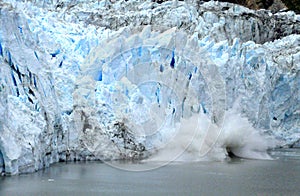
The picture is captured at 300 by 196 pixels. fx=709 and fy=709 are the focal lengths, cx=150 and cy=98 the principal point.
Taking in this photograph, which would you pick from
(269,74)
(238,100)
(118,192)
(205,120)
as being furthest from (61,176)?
(269,74)

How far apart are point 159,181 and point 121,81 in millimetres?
4112

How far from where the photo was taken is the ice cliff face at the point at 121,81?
42.7ft

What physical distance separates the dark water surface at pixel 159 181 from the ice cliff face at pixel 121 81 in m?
0.59

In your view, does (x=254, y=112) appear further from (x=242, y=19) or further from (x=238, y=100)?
(x=242, y=19)

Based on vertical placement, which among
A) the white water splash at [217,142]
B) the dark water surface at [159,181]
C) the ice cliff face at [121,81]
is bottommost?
the dark water surface at [159,181]

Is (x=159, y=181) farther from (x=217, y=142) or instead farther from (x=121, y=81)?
(x=217, y=142)

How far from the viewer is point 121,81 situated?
54.0 ft

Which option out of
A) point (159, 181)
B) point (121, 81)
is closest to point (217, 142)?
point (121, 81)

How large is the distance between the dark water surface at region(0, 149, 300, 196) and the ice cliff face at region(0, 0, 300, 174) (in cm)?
59

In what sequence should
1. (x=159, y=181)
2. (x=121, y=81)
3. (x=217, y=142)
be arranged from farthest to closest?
(x=217, y=142) → (x=121, y=81) → (x=159, y=181)

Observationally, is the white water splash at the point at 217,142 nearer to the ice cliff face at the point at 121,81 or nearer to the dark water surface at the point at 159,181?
the ice cliff face at the point at 121,81

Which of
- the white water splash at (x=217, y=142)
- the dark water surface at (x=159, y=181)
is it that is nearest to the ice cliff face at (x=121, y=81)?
the white water splash at (x=217, y=142)

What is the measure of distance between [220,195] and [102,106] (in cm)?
464

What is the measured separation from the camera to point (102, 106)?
15453mm
